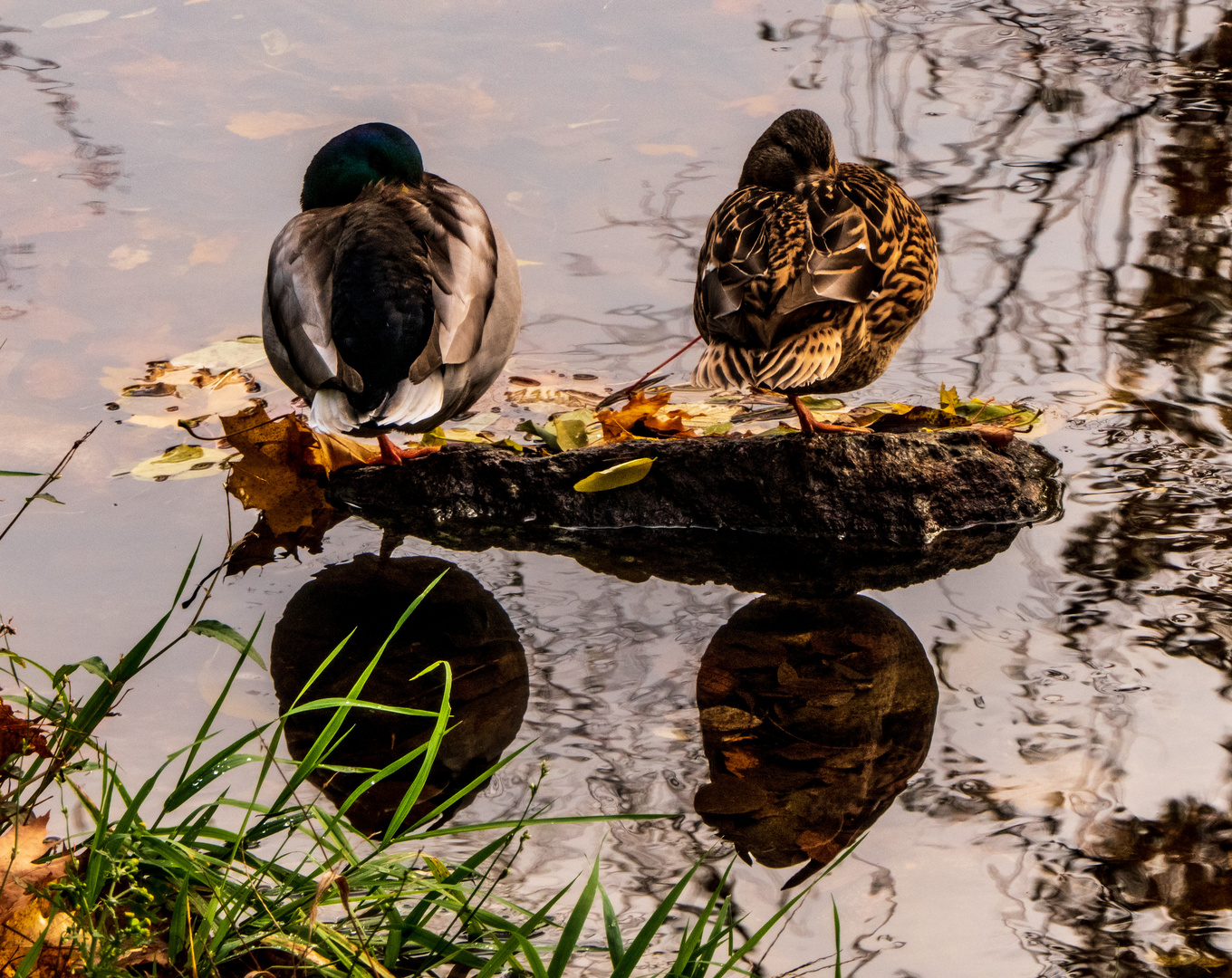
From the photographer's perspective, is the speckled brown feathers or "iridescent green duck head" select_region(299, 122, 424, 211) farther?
"iridescent green duck head" select_region(299, 122, 424, 211)

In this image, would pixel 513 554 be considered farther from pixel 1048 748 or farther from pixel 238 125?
pixel 238 125

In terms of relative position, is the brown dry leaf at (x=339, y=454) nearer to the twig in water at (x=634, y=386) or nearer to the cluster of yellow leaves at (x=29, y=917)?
the twig in water at (x=634, y=386)

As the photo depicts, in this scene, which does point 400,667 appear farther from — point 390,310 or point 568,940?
point 568,940

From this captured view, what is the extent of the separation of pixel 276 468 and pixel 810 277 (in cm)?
170

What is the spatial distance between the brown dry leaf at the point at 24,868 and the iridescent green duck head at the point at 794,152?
307 centimetres

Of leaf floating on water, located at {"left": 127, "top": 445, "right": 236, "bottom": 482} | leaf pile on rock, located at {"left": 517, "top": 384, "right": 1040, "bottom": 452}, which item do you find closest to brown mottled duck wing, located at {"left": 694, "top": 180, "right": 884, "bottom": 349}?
leaf pile on rock, located at {"left": 517, "top": 384, "right": 1040, "bottom": 452}

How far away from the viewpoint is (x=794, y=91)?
6781mm

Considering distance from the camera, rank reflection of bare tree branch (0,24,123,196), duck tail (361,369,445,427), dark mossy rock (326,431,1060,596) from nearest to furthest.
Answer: duck tail (361,369,445,427) < dark mossy rock (326,431,1060,596) < reflection of bare tree branch (0,24,123,196)

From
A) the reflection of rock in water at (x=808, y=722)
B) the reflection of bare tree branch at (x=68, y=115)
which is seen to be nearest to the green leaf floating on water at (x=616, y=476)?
the reflection of rock in water at (x=808, y=722)

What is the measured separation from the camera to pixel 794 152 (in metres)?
4.39

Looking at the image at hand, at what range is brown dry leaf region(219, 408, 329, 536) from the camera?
401 cm

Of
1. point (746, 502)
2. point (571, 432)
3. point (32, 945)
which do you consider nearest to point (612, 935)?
point (32, 945)

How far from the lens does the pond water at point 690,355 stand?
2.69 meters

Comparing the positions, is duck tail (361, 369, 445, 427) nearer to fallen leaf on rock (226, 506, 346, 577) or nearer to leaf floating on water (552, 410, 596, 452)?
fallen leaf on rock (226, 506, 346, 577)
